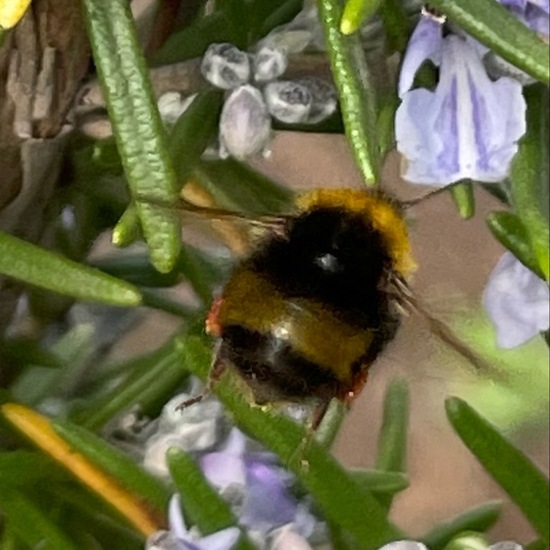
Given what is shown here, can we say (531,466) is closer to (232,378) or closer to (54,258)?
(232,378)

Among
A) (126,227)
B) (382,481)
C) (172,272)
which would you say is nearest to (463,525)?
(382,481)

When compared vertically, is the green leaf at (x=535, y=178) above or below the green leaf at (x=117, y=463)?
above

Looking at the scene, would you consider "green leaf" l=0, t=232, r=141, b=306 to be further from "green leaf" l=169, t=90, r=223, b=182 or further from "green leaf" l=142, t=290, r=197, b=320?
"green leaf" l=142, t=290, r=197, b=320

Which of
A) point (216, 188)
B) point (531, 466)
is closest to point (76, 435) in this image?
point (216, 188)

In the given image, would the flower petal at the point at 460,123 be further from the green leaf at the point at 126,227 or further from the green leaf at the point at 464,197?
the green leaf at the point at 126,227

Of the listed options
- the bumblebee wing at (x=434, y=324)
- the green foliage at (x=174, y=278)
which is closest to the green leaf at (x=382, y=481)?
the green foliage at (x=174, y=278)

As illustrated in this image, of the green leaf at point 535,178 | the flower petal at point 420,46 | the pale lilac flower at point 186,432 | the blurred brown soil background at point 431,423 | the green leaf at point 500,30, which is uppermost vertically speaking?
the green leaf at point 500,30
